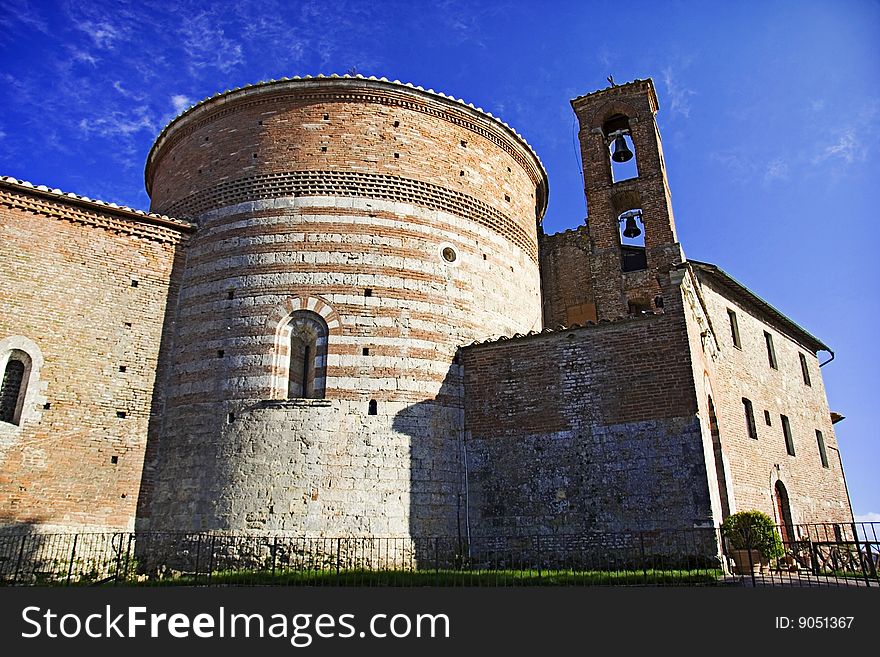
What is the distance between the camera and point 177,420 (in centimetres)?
1438

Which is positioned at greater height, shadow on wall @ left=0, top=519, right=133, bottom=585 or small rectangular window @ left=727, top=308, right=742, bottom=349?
small rectangular window @ left=727, top=308, right=742, bottom=349

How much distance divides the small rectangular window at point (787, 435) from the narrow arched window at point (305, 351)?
14403 mm

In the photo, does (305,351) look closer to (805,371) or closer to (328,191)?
(328,191)

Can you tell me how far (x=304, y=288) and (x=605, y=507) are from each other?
25.3 ft

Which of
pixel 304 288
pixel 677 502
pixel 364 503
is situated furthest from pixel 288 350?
pixel 677 502

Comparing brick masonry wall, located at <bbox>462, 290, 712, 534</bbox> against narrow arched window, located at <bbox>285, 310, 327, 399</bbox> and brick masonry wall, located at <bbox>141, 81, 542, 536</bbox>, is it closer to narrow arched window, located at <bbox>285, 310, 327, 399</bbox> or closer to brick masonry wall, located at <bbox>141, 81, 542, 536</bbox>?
brick masonry wall, located at <bbox>141, 81, 542, 536</bbox>

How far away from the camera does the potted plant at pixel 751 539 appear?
477 inches

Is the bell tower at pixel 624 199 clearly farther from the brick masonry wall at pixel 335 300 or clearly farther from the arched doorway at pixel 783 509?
the arched doorway at pixel 783 509

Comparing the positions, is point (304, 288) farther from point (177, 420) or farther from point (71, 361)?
point (71, 361)

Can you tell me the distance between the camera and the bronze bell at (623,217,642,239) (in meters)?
20.0

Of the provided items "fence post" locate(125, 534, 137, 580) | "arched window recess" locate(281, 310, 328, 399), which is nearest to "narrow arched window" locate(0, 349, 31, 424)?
"fence post" locate(125, 534, 137, 580)

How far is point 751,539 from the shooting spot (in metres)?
12.3

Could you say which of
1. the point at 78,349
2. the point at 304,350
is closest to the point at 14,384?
the point at 78,349

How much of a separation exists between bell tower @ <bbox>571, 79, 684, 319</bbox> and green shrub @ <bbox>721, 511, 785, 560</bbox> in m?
6.90
